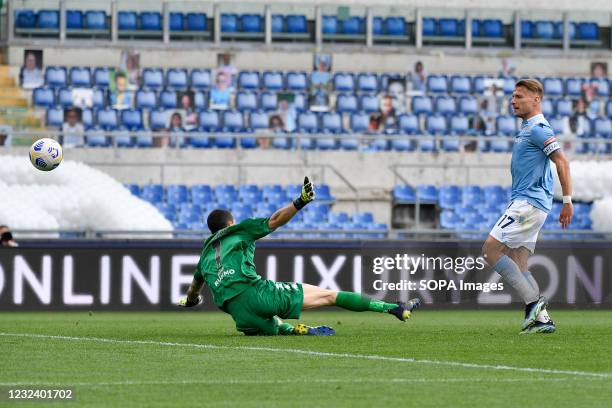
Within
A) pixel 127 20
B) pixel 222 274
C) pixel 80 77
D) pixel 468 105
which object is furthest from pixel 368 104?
pixel 222 274

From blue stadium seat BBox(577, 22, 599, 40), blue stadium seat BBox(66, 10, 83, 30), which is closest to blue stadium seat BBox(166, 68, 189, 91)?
blue stadium seat BBox(66, 10, 83, 30)

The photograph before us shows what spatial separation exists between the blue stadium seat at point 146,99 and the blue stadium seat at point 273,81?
2586mm

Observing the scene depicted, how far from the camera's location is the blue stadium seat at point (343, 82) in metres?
31.7

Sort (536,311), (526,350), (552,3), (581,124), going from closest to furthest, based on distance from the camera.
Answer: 1. (526,350)
2. (536,311)
3. (581,124)
4. (552,3)

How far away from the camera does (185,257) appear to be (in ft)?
64.2

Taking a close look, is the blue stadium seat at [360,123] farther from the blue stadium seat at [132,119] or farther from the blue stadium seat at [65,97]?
the blue stadium seat at [65,97]

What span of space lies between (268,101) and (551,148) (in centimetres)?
1857

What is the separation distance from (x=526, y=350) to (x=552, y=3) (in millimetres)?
26797

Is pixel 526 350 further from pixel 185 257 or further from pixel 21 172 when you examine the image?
pixel 21 172

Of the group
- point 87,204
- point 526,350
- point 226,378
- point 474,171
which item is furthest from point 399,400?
point 474,171

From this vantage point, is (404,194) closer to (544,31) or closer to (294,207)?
(544,31)

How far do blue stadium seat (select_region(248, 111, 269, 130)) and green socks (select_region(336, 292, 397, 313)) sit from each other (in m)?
17.6

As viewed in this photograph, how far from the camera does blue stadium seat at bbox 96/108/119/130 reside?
1134 inches

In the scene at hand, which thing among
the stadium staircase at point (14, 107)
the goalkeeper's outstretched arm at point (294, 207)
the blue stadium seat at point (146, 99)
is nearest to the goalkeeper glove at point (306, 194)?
the goalkeeper's outstretched arm at point (294, 207)
